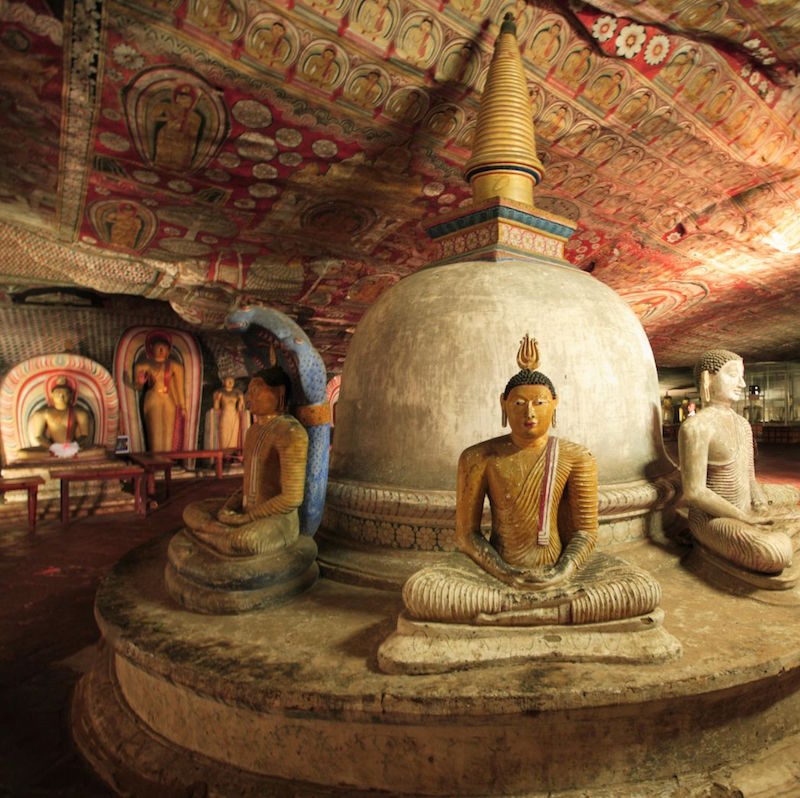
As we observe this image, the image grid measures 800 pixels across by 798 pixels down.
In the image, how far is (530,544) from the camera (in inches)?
91.4

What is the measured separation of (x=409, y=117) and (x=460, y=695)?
199 inches

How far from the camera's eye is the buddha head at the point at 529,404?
88.7 inches

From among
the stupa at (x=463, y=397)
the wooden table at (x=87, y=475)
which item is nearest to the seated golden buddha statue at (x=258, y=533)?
the stupa at (x=463, y=397)

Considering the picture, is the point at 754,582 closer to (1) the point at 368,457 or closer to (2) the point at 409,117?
(1) the point at 368,457

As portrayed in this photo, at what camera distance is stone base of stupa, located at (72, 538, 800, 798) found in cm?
178

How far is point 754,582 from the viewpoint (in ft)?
8.71

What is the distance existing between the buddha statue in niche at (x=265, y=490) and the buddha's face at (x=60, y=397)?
6336mm

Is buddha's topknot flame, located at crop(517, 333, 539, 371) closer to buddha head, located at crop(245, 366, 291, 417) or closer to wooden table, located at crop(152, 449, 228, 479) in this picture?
buddha head, located at crop(245, 366, 291, 417)

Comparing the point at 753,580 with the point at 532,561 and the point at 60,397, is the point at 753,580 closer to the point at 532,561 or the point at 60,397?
the point at 532,561

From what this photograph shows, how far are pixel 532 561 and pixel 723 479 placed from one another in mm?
1694

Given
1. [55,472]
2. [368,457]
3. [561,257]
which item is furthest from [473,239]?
[55,472]

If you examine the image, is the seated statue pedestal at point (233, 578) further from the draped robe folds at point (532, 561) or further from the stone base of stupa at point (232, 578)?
the draped robe folds at point (532, 561)

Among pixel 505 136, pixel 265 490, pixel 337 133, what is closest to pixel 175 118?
pixel 337 133

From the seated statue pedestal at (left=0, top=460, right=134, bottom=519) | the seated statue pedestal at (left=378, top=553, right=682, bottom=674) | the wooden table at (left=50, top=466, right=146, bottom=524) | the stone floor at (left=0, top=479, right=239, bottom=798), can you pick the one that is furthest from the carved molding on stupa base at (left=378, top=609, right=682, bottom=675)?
the seated statue pedestal at (left=0, top=460, right=134, bottom=519)
